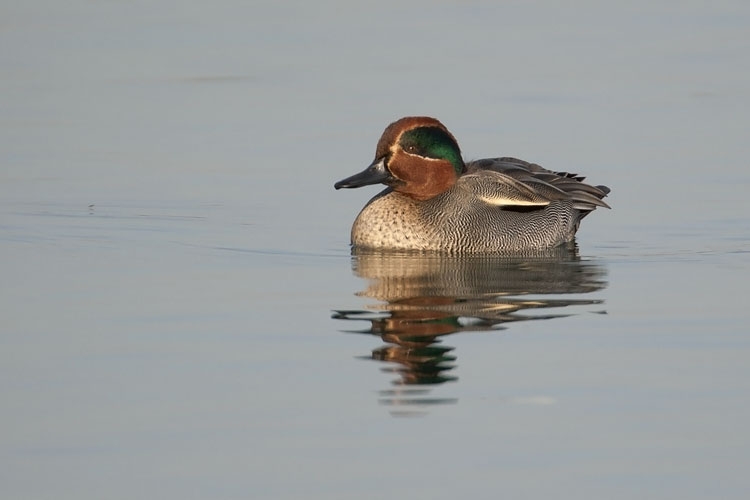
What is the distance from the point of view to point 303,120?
19.1 m

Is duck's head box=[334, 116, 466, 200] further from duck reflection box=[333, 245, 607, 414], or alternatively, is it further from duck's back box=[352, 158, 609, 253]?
duck reflection box=[333, 245, 607, 414]

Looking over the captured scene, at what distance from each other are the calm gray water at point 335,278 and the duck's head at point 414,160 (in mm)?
704

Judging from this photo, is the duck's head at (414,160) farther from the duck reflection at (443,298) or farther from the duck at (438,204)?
the duck reflection at (443,298)

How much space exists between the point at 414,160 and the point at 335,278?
6.41 feet

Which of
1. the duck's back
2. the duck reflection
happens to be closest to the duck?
Result: the duck's back

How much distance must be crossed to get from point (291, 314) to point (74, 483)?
144 inches

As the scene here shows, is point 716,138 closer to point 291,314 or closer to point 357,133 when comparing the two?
point 357,133

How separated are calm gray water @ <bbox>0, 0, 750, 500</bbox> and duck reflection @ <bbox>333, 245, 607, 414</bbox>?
4 cm

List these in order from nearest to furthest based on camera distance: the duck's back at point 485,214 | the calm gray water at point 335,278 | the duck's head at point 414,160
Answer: the calm gray water at point 335,278 < the duck's back at point 485,214 < the duck's head at point 414,160

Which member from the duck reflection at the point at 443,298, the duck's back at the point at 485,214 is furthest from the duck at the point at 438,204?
the duck reflection at the point at 443,298

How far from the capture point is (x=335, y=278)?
12609 millimetres

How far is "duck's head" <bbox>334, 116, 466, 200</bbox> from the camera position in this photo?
14.2 m

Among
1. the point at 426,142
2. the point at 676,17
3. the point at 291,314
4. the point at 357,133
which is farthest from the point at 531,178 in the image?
the point at 676,17

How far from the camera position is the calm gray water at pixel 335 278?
315 inches
